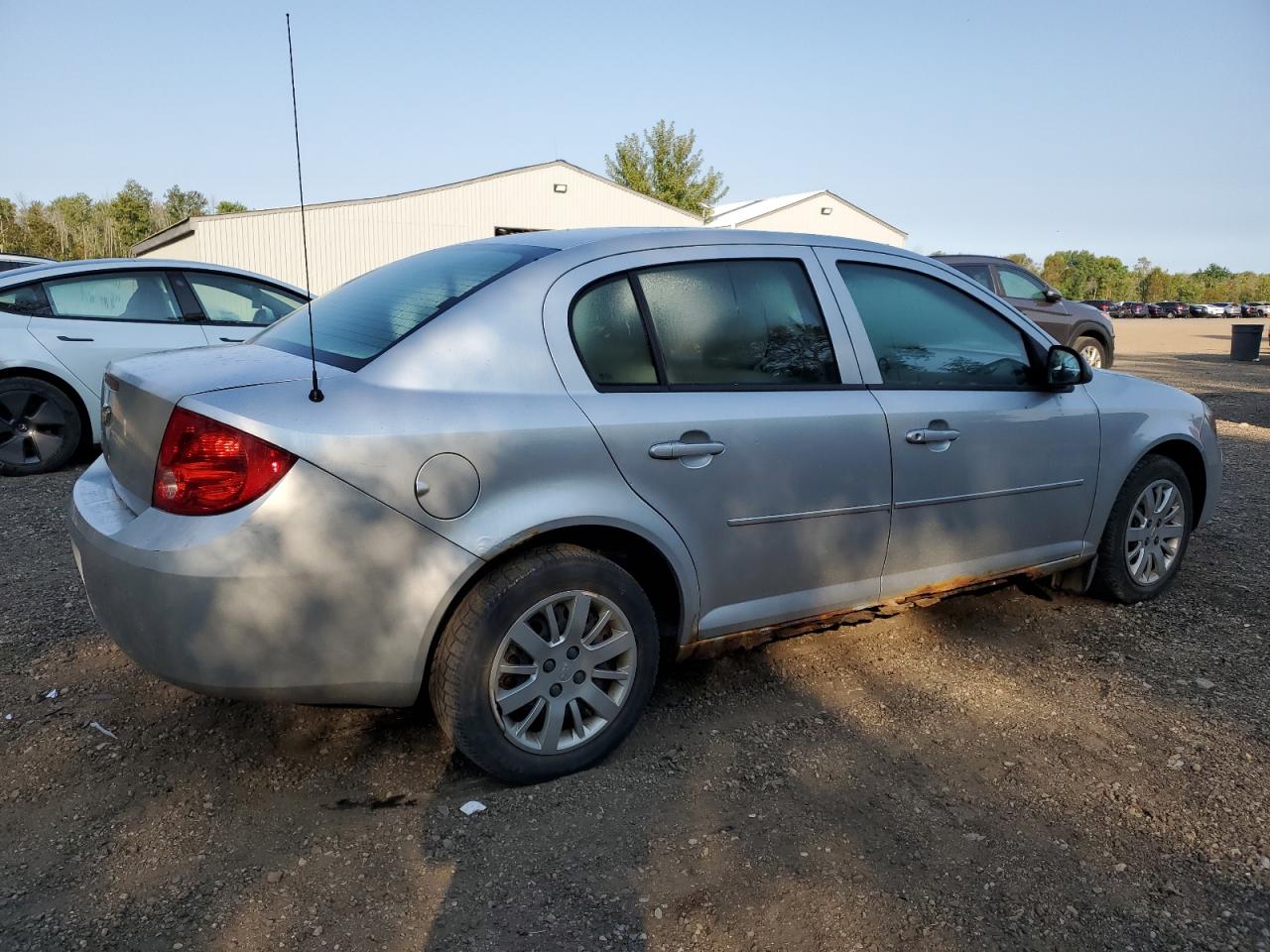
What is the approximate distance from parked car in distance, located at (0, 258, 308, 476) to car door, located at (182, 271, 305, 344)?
0.04ft

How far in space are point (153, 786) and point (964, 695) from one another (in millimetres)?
2690

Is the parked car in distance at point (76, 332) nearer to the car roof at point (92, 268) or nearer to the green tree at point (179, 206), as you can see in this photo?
the car roof at point (92, 268)

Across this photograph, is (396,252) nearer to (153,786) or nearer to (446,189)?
(446,189)

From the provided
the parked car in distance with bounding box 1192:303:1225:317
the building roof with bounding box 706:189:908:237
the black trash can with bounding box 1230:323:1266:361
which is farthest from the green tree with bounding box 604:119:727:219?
the parked car in distance with bounding box 1192:303:1225:317

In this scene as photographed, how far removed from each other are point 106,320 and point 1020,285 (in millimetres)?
11616

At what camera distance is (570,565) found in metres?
2.66

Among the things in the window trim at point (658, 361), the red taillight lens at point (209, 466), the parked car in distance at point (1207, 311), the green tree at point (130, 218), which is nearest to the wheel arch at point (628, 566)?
the window trim at point (658, 361)

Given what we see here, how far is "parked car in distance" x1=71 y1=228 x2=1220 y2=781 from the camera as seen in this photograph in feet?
7.88

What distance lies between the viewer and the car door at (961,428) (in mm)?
3375

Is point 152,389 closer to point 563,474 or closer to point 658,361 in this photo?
point 563,474

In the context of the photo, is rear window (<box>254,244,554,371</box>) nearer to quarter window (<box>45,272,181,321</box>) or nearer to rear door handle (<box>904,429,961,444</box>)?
rear door handle (<box>904,429,961,444</box>)

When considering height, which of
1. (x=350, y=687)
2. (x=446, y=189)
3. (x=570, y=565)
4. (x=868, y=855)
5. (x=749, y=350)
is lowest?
(x=868, y=855)

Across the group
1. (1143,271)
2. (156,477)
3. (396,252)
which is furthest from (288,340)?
(1143,271)

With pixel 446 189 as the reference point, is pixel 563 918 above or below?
below
